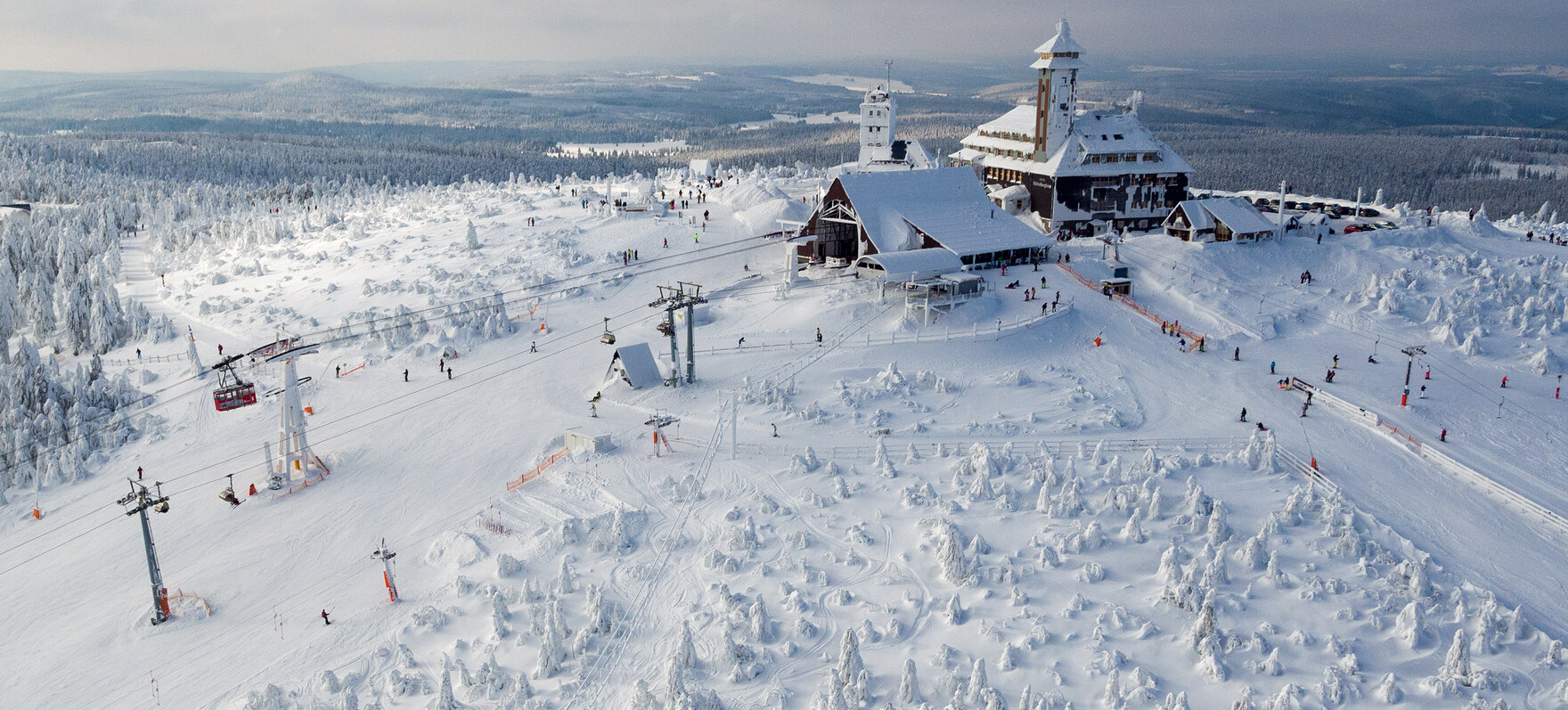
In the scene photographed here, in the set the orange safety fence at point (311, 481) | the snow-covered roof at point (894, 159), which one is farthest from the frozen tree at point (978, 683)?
the snow-covered roof at point (894, 159)

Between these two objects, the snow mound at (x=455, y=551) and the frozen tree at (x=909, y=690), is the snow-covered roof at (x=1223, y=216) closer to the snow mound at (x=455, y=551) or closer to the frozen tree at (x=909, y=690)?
the frozen tree at (x=909, y=690)

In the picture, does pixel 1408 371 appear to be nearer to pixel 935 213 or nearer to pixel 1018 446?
pixel 1018 446

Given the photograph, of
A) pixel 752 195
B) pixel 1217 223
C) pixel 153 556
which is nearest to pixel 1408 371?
pixel 1217 223

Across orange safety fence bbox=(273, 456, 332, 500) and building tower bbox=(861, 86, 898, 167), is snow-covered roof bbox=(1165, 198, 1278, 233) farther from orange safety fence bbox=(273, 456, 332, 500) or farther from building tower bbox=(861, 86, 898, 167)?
orange safety fence bbox=(273, 456, 332, 500)

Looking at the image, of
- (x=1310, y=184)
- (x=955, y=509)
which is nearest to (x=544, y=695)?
(x=955, y=509)

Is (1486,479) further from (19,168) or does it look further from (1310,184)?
(19,168)
